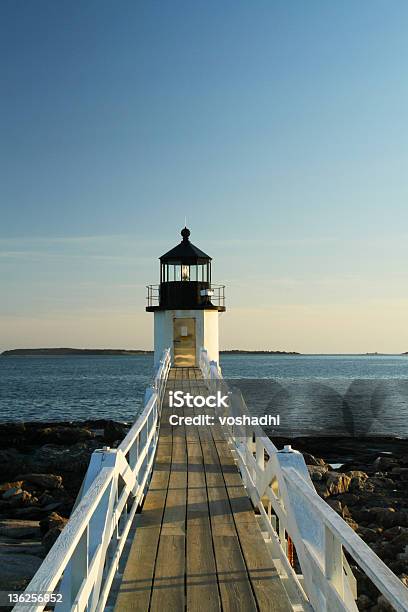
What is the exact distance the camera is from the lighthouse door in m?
24.4

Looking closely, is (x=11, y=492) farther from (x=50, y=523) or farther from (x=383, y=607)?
(x=383, y=607)

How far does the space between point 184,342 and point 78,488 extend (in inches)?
439

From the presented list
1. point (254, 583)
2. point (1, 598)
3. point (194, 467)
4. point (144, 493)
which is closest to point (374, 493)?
point (194, 467)

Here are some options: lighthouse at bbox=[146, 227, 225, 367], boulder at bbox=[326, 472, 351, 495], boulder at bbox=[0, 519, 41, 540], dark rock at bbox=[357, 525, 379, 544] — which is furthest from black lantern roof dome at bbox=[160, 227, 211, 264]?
dark rock at bbox=[357, 525, 379, 544]

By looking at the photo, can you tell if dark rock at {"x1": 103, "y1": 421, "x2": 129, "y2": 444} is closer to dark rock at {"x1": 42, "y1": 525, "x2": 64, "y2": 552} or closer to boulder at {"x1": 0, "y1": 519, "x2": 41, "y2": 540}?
boulder at {"x1": 0, "y1": 519, "x2": 41, "y2": 540}

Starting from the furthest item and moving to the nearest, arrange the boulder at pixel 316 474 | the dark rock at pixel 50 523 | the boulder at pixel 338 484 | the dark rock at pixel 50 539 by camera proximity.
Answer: the boulder at pixel 316 474
the boulder at pixel 338 484
the dark rock at pixel 50 523
the dark rock at pixel 50 539

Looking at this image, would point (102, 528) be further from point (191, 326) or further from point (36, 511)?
point (191, 326)

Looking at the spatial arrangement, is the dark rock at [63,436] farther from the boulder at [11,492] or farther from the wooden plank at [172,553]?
the wooden plank at [172,553]

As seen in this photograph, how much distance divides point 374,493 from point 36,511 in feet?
24.9

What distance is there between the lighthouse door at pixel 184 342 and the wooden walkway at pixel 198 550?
15.3 meters

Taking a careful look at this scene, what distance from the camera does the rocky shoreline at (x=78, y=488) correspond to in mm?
9191

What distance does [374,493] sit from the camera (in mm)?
14609

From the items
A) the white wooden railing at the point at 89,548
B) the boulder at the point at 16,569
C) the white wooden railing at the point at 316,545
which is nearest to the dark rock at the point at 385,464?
the boulder at the point at 16,569

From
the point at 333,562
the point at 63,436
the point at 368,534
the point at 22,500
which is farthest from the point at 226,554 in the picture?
the point at 63,436
